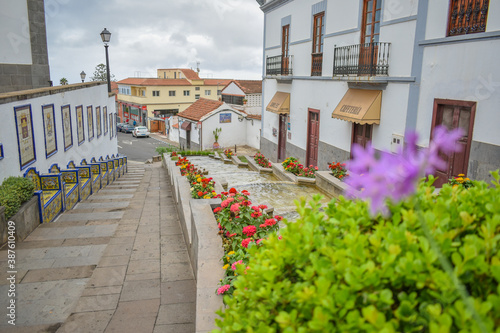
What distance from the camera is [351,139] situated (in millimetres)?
12172

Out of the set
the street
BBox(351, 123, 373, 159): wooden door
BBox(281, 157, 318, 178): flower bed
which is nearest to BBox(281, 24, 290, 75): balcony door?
BBox(351, 123, 373, 159): wooden door

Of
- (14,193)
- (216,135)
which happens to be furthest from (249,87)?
(14,193)

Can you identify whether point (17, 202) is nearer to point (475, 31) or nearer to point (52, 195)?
point (52, 195)

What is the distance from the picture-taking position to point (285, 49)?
17062mm

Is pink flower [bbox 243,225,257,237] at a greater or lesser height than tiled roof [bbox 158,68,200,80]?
lesser

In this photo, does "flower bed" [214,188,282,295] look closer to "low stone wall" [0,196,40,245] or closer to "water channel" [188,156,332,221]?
"water channel" [188,156,332,221]

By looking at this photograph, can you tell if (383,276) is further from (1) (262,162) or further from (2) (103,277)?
(1) (262,162)

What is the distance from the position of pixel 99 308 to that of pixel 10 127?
5.05 m

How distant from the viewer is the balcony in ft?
53.7

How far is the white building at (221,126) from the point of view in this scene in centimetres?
3111

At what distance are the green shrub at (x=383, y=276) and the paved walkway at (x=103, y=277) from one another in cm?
262

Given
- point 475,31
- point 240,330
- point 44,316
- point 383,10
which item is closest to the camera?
point 240,330

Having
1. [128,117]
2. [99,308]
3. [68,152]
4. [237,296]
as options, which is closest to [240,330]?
[237,296]

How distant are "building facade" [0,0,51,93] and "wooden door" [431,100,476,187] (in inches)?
483
